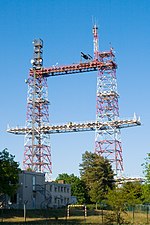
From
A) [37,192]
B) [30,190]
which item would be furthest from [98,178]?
[30,190]

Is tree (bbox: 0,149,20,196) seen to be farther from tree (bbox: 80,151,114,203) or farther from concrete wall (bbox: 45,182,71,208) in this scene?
tree (bbox: 80,151,114,203)

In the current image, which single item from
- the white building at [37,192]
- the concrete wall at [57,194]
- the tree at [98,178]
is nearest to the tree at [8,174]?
the white building at [37,192]

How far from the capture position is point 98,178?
82.1 metres

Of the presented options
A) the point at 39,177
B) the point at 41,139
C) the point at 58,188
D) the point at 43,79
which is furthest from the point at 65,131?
the point at 39,177

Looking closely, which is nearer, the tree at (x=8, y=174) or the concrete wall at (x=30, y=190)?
the tree at (x=8, y=174)

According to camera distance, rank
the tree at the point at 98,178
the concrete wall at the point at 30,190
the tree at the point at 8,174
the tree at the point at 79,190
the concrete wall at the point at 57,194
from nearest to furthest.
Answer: the tree at the point at 8,174, the concrete wall at the point at 30,190, the concrete wall at the point at 57,194, the tree at the point at 98,178, the tree at the point at 79,190

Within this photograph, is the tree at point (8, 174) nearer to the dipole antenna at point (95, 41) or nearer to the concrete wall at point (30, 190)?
the concrete wall at point (30, 190)

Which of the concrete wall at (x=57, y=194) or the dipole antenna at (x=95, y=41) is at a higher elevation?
the dipole antenna at (x=95, y=41)

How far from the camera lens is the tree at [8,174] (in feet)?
156

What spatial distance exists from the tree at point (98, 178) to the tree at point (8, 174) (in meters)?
30.7

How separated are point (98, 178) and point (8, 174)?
35.7 meters

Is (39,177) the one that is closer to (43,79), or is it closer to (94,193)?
(94,193)

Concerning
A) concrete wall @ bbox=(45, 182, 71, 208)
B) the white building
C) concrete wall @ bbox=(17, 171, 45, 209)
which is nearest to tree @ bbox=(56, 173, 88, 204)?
concrete wall @ bbox=(45, 182, 71, 208)

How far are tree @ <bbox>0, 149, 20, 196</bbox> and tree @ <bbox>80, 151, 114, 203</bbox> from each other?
101 feet
